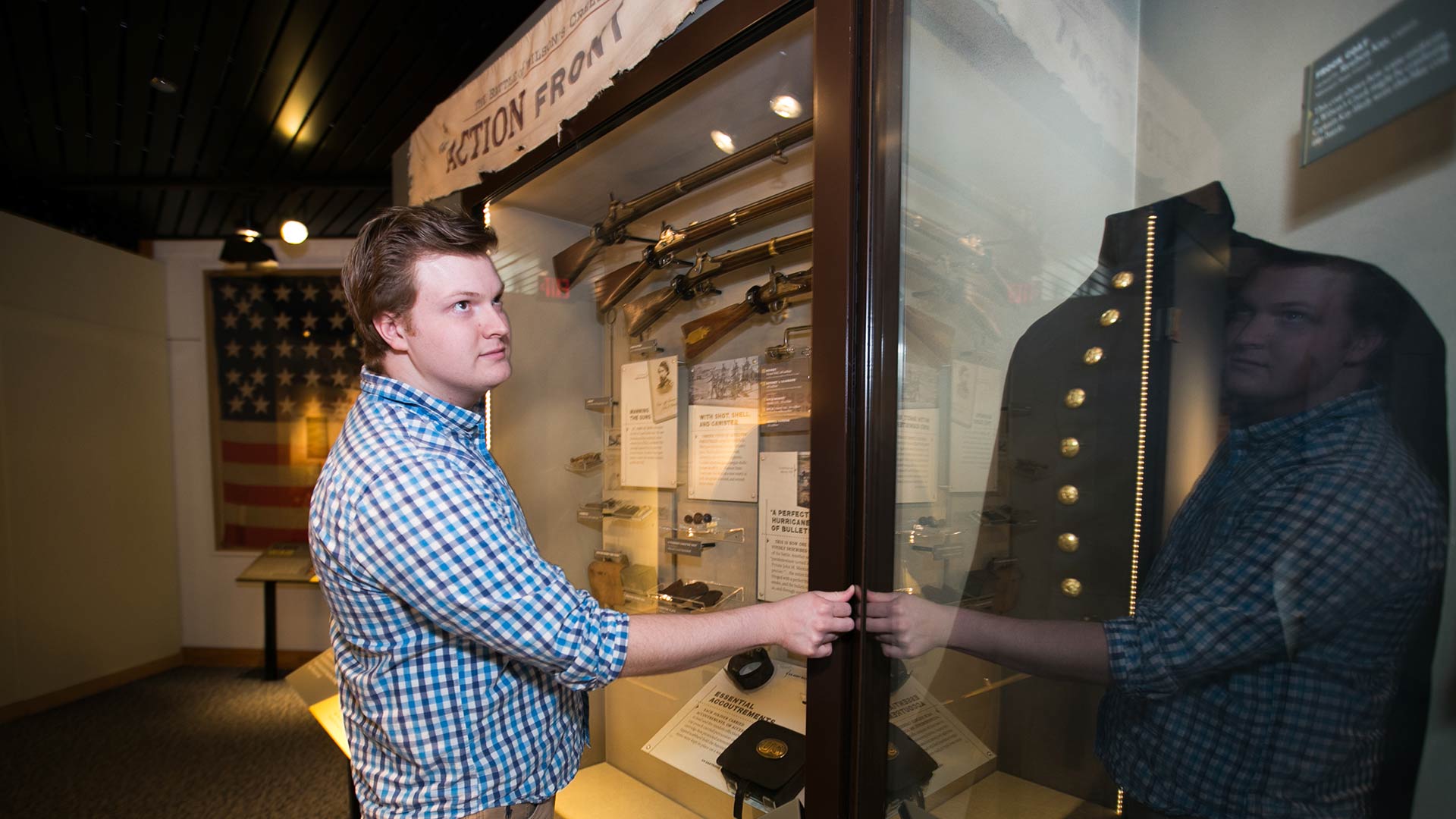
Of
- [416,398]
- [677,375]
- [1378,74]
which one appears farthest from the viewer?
[677,375]

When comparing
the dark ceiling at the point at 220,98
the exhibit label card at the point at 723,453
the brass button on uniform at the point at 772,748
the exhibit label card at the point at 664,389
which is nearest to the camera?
the brass button on uniform at the point at 772,748

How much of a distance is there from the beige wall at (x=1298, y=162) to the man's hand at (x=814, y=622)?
58 centimetres

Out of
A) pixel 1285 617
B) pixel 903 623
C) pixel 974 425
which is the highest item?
pixel 974 425

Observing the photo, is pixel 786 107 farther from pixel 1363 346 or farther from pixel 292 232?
pixel 292 232

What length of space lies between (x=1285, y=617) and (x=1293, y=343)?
222 millimetres

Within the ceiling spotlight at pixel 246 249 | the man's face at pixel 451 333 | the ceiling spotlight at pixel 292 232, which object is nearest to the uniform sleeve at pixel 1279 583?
the man's face at pixel 451 333

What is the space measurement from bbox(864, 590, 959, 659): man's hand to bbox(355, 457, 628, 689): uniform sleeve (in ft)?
1.13

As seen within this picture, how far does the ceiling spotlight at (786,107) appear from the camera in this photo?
4.17ft

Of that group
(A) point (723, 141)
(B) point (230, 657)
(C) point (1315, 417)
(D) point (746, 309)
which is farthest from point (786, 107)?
(B) point (230, 657)

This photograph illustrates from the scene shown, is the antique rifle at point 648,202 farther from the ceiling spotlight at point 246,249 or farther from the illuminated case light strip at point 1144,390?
the ceiling spotlight at point 246,249

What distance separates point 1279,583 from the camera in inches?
22.4

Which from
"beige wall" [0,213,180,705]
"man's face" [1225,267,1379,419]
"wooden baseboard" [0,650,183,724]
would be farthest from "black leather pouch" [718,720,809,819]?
"wooden baseboard" [0,650,183,724]

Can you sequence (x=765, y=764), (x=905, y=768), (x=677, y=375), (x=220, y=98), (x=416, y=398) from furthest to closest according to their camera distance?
1. (x=220, y=98)
2. (x=677, y=375)
3. (x=765, y=764)
4. (x=416, y=398)
5. (x=905, y=768)

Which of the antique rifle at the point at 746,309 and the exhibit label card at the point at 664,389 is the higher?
the antique rifle at the point at 746,309
